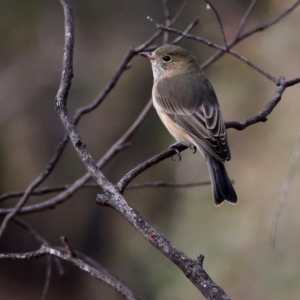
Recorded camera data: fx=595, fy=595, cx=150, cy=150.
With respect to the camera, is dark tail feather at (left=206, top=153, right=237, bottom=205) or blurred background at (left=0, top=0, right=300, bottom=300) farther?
blurred background at (left=0, top=0, right=300, bottom=300)

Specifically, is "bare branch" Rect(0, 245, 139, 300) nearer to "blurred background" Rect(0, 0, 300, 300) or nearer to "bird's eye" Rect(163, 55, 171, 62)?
"bird's eye" Rect(163, 55, 171, 62)

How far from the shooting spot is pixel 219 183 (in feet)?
12.4

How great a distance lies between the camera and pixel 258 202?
6.95 meters

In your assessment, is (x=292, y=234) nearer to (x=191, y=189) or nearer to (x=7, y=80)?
(x=191, y=189)

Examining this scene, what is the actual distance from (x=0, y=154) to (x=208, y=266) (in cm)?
352

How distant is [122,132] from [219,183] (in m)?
4.82

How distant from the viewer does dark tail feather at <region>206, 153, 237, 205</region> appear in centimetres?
367

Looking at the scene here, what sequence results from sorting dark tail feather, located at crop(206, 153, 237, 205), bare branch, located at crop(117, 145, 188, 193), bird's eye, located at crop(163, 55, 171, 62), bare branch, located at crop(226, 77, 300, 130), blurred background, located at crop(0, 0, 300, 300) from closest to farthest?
bare branch, located at crop(117, 145, 188, 193) → bare branch, located at crop(226, 77, 300, 130) → dark tail feather, located at crop(206, 153, 237, 205) → bird's eye, located at crop(163, 55, 171, 62) → blurred background, located at crop(0, 0, 300, 300)

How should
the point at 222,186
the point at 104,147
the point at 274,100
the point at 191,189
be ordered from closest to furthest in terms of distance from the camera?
the point at 274,100, the point at 222,186, the point at 191,189, the point at 104,147

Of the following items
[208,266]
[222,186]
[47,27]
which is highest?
[47,27]

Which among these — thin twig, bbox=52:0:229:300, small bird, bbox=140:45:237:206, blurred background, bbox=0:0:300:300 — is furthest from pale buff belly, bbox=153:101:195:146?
blurred background, bbox=0:0:300:300

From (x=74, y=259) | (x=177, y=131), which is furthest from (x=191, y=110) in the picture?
(x=74, y=259)

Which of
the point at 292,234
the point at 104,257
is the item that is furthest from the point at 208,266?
the point at 104,257

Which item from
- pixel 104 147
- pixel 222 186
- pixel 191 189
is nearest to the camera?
pixel 222 186
